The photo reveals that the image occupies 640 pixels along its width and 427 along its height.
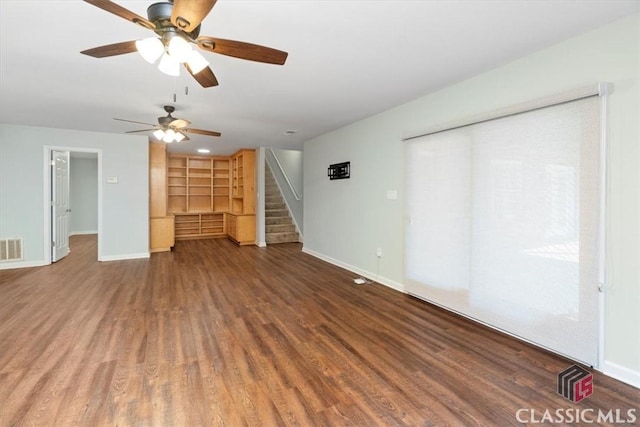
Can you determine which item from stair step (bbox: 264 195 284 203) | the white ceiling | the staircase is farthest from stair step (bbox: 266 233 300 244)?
the white ceiling

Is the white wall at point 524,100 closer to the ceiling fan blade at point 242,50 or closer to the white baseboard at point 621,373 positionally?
the white baseboard at point 621,373

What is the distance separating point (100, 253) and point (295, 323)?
16.0ft

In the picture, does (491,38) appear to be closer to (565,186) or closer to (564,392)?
(565,186)

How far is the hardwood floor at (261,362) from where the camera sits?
179 centimetres

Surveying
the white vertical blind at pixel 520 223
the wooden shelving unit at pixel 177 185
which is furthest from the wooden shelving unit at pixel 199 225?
the white vertical blind at pixel 520 223

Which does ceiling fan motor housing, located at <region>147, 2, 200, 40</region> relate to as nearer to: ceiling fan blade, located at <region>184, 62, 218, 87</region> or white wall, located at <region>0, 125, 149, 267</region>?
ceiling fan blade, located at <region>184, 62, 218, 87</region>

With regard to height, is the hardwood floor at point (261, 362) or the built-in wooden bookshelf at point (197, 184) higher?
the built-in wooden bookshelf at point (197, 184)

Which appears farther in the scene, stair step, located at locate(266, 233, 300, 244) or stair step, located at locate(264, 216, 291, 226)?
stair step, located at locate(264, 216, 291, 226)

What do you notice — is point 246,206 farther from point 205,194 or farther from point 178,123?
point 178,123

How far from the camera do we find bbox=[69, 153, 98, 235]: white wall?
9.05 metres

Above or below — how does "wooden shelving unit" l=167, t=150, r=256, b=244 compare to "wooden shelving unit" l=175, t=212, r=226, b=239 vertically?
above

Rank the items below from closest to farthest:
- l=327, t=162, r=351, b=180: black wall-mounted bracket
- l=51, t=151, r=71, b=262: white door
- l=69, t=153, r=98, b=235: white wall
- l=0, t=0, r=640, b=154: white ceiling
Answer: l=0, t=0, r=640, b=154: white ceiling, l=327, t=162, r=351, b=180: black wall-mounted bracket, l=51, t=151, r=71, b=262: white door, l=69, t=153, r=98, b=235: white wall

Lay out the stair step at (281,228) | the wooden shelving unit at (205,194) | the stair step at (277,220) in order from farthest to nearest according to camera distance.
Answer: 1. the wooden shelving unit at (205,194)
2. the stair step at (277,220)
3. the stair step at (281,228)

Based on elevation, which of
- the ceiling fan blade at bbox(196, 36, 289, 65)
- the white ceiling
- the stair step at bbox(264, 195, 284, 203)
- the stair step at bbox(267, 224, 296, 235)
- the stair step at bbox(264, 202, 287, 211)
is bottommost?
the stair step at bbox(267, 224, 296, 235)
